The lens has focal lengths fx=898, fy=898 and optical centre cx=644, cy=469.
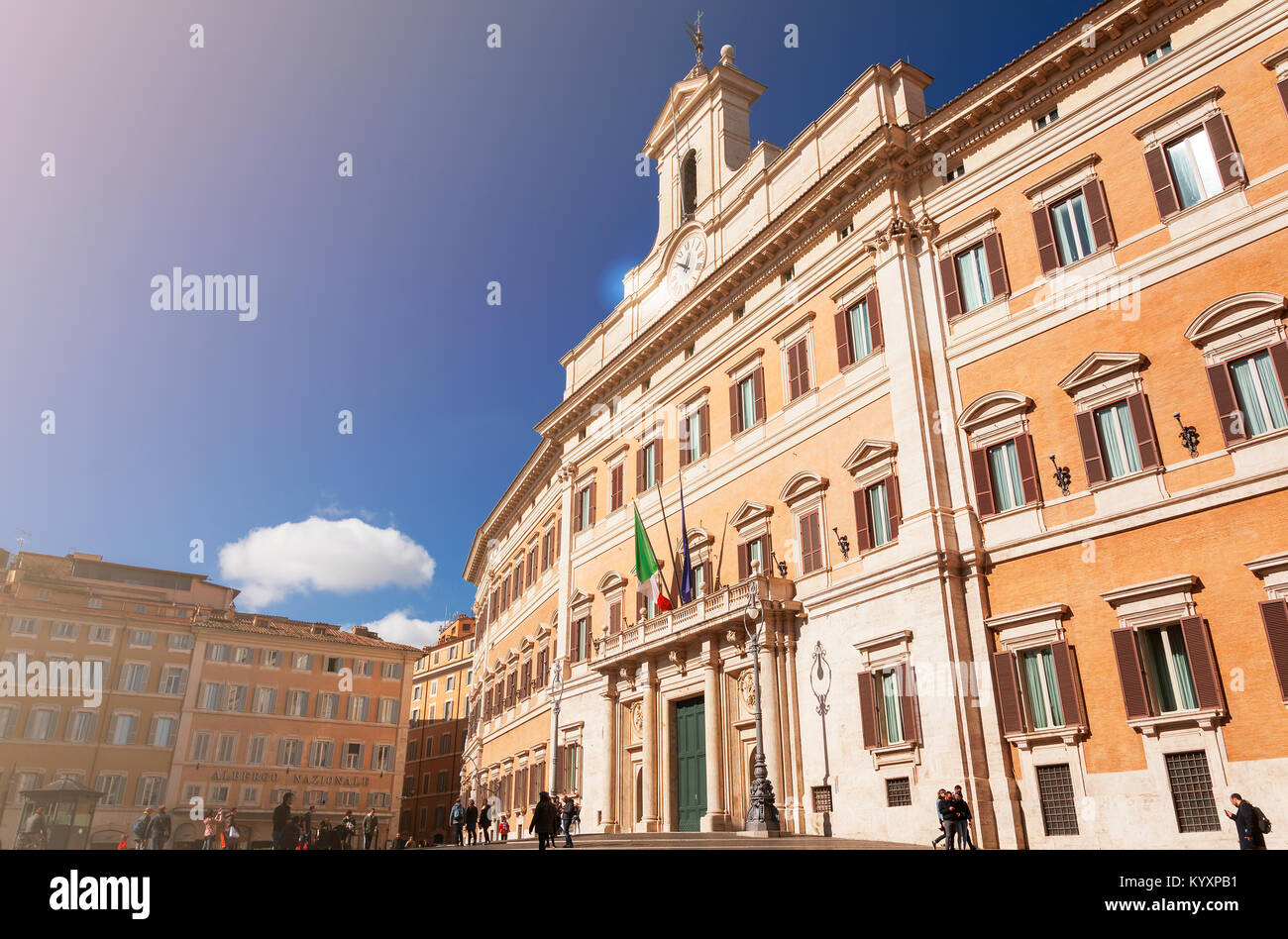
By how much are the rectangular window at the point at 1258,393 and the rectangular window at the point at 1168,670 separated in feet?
11.7

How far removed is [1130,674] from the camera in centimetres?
1502

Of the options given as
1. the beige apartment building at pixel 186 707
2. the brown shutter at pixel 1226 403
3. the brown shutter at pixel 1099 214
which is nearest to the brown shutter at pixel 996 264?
the brown shutter at pixel 1099 214

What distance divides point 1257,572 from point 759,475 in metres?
12.5

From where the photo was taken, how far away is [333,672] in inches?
2101

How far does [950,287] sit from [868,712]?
9770mm

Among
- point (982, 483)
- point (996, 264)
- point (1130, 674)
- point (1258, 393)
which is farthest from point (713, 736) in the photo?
point (1258, 393)

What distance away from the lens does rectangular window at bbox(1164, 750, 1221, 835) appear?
13.8m

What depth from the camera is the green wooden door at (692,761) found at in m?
23.8

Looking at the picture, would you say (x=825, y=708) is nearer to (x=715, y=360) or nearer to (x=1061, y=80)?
(x=715, y=360)

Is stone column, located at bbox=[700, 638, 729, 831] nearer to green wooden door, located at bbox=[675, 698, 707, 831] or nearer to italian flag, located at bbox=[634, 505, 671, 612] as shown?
green wooden door, located at bbox=[675, 698, 707, 831]

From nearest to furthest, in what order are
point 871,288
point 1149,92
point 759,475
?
point 1149,92, point 871,288, point 759,475

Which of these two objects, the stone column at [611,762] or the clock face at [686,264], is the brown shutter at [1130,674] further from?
the clock face at [686,264]

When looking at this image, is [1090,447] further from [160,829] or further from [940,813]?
[160,829]
